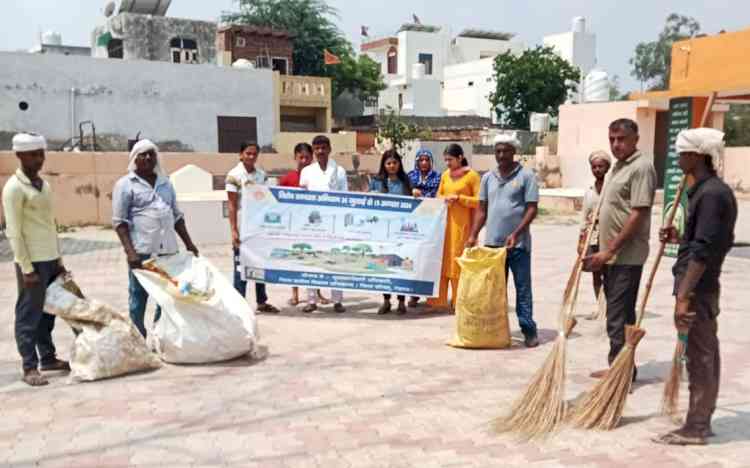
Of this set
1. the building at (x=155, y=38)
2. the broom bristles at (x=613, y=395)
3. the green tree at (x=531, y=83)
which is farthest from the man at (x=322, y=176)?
the green tree at (x=531, y=83)

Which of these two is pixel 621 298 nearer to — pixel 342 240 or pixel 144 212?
pixel 342 240

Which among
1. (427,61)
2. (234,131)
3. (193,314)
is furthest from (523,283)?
(427,61)

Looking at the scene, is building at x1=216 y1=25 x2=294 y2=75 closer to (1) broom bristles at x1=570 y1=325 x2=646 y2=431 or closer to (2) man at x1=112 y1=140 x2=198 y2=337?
(2) man at x1=112 y1=140 x2=198 y2=337

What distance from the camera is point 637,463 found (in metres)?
3.48

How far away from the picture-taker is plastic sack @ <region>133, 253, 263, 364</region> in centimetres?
505

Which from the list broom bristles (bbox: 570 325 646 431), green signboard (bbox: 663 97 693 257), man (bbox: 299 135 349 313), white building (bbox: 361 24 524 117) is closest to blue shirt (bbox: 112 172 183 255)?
man (bbox: 299 135 349 313)

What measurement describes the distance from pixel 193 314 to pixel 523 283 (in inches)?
101

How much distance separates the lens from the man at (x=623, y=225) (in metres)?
4.29

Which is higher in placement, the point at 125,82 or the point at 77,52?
the point at 77,52

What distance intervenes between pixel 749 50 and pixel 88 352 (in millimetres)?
10115

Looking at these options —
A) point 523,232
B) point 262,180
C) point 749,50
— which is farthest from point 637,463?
point 749,50

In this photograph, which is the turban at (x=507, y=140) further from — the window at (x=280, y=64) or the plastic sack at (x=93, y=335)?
the window at (x=280, y=64)

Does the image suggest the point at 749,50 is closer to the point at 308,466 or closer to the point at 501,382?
the point at 501,382

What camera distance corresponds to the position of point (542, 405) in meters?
3.96
